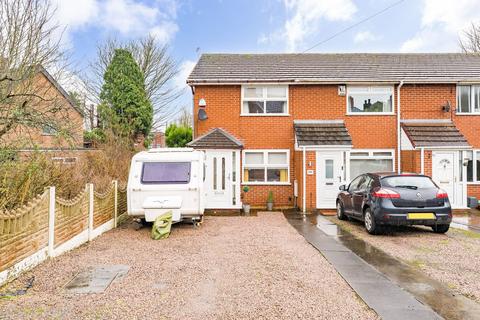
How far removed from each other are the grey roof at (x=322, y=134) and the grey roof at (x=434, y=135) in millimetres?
2407

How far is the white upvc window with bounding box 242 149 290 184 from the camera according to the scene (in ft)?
48.5

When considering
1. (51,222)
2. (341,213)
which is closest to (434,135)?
(341,213)

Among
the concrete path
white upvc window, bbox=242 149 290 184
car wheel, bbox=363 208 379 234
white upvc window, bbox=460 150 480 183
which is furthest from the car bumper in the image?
white upvc window, bbox=460 150 480 183

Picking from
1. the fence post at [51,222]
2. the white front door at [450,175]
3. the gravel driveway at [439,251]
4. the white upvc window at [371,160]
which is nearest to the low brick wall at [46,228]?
the fence post at [51,222]

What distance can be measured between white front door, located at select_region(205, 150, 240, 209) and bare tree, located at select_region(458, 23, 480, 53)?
24177mm

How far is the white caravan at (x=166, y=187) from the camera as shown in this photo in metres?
9.32

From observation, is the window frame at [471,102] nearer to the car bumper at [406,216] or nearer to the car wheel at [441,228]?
the car wheel at [441,228]

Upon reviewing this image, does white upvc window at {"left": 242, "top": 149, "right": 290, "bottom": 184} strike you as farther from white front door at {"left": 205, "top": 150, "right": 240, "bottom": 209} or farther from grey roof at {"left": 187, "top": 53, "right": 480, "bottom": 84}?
grey roof at {"left": 187, "top": 53, "right": 480, "bottom": 84}

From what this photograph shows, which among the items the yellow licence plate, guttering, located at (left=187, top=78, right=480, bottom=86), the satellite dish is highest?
guttering, located at (left=187, top=78, right=480, bottom=86)

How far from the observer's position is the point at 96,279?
5.38m

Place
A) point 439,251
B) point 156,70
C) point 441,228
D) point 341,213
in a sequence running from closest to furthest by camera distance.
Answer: point 439,251 → point 441,228 → point 341,213 → point 156,70

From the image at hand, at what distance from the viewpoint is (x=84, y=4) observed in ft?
36.4

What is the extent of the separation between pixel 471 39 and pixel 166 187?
29299mm

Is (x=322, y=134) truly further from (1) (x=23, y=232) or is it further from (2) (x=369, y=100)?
(1) (x=23, y=232)
